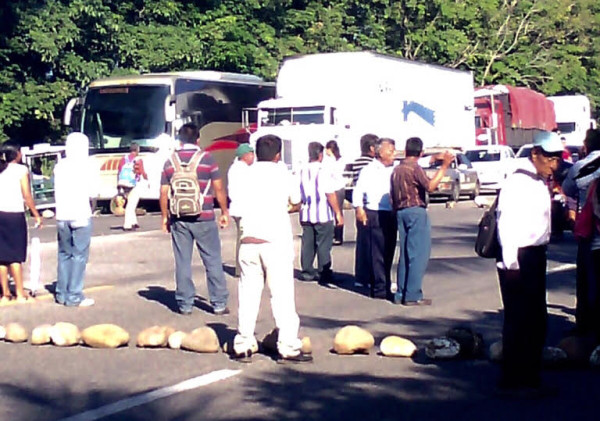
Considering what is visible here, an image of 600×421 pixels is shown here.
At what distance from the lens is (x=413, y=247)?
519 inches

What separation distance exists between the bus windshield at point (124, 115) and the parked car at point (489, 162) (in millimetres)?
10909

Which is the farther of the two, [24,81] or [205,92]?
[24,81]

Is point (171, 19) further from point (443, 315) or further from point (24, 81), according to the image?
point (443, 315)

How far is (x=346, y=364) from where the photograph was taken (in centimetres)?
988

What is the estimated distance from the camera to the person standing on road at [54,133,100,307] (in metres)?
13.5

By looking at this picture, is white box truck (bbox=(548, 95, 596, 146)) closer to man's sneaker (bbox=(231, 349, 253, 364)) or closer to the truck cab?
the truck cab

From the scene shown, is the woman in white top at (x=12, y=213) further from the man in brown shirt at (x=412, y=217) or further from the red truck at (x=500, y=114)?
the red truck at (x=500, y=114)

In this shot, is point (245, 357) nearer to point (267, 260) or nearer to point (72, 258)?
point (267, 260)

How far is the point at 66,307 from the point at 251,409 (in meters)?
6.05

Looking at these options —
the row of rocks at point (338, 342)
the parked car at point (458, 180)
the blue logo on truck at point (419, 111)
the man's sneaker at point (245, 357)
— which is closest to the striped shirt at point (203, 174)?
the row of rocks at point (338, 342)

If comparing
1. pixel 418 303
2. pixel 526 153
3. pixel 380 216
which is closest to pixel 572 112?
pixel 526 153

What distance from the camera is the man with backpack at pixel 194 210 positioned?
40.7ft

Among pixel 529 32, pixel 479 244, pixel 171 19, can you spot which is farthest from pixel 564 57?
pixel 479 244

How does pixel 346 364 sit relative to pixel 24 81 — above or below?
below
